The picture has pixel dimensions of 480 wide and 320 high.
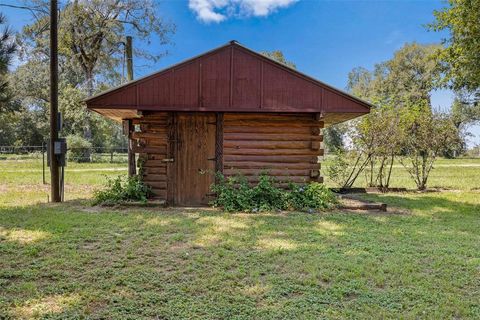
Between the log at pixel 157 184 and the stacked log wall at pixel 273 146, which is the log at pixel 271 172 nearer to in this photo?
the stacked log wall at pixel 273 146

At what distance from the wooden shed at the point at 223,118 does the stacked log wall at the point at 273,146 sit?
0.08ft

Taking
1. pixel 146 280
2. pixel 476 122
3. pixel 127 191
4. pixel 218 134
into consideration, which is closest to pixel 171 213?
pixel 127 191

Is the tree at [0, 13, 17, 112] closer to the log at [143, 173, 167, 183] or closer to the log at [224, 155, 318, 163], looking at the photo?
the log at [143, 173, 167, 183]

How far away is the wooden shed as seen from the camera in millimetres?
8000

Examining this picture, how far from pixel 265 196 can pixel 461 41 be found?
20.3 ft

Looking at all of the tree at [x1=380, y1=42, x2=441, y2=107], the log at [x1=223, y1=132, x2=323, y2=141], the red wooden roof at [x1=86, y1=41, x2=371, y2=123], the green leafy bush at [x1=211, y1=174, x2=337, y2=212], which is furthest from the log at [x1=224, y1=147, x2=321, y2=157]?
the tree at [x1=380, y1=42, x2=441, y2=107]

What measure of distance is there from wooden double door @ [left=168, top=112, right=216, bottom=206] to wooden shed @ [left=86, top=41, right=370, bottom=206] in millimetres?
24

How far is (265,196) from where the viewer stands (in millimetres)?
8117

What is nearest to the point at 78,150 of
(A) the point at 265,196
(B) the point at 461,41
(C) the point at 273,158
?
(C) the point at 273,158

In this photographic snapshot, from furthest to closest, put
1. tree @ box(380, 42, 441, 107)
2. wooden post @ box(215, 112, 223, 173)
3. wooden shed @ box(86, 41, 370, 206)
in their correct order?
tree @ box(380, 42, 441, 107)
wooden post @ box(215, 112, 223, 173)
wooden shed @ box(86, 41, 370, 206)

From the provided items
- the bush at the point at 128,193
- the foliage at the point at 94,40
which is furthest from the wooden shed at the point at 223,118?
the foliage at the point at 94,40

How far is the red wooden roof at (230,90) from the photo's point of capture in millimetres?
7953

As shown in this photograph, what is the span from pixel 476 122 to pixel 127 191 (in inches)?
1718

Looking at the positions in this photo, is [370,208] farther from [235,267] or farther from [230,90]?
[235,267]
